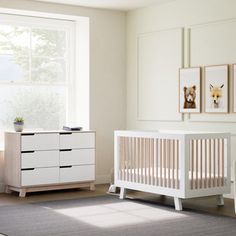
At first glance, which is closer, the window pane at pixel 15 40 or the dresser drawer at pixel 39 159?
the dresser drawer at pixel 39 159

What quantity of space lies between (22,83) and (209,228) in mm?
3271

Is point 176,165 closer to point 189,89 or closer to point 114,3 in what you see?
point 189,89

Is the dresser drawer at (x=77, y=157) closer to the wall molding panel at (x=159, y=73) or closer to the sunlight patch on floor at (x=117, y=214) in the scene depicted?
the wall molding panel at (x=159, y=73)

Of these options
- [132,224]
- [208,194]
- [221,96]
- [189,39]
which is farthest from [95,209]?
[189,39]

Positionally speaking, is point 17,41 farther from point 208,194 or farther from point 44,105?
point 208,194

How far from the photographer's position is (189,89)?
6332 mm

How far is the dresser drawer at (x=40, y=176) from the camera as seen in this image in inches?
241

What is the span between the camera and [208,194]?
5.37m

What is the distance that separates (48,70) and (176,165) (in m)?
2.47

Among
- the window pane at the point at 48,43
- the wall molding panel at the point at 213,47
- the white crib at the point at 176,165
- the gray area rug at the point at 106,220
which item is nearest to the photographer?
the gray area rug at the point at 106,220

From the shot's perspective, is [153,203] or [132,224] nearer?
[132,224]

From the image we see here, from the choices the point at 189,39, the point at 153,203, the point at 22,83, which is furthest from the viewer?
the point at 22,83

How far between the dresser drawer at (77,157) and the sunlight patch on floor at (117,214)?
1.08 m

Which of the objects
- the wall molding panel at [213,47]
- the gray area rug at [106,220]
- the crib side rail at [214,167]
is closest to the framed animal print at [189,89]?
the wall molding panel at [213,47]
